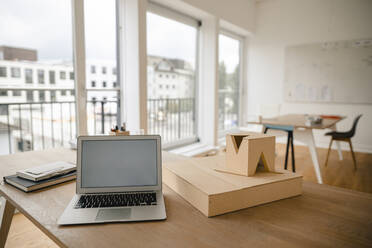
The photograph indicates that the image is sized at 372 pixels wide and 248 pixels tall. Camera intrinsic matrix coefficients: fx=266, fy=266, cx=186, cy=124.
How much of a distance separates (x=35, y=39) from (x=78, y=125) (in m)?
0.89

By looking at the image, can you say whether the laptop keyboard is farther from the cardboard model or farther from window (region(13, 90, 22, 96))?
window (region(13, 90, 22, 96))

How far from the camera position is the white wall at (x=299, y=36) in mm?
4785

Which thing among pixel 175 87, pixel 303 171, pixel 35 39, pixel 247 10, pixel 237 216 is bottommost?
pixel 303 171

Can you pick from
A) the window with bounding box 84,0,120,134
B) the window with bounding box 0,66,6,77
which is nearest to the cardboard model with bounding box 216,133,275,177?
the window with bounding box 0,66,6,77

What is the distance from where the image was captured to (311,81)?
5.25 metres

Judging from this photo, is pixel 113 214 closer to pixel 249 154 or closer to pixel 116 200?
pixel 116 200

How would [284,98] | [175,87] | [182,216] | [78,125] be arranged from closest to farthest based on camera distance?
[182,216]
[78,125]
[175,87]
[284,98]

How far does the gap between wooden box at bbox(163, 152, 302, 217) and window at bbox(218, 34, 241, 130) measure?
449cm

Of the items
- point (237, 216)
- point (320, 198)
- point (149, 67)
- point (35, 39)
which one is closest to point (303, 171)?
point (149, 67)

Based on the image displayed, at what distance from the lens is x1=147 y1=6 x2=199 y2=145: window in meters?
3.85

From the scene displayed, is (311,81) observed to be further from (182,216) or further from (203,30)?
(182,216)

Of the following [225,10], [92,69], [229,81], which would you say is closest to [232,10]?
[225,10]

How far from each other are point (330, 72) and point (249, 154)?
492 cm

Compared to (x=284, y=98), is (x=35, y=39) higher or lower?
higher
